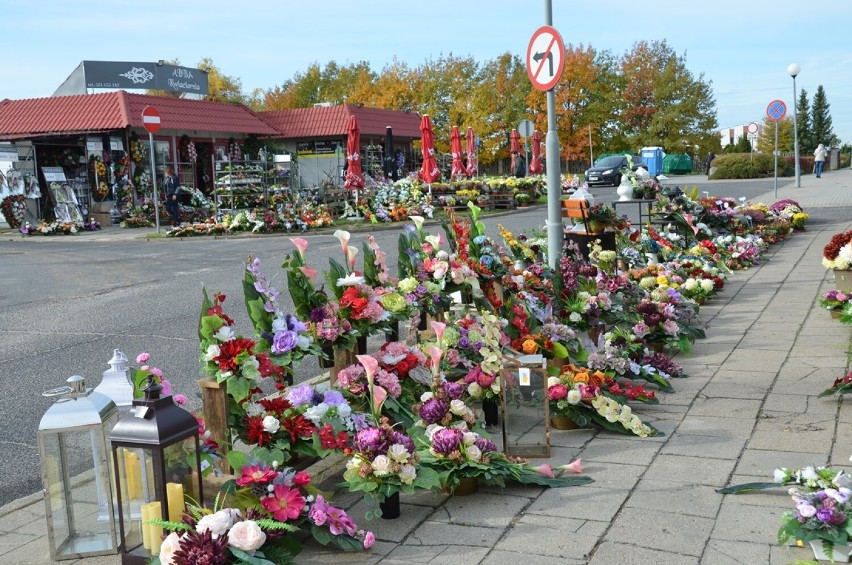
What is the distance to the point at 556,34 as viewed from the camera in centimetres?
876

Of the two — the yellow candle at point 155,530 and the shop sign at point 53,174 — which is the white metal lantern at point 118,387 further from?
the shop sign at point 53,174

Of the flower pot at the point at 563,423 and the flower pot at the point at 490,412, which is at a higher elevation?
the flower pot at the point at 490,412

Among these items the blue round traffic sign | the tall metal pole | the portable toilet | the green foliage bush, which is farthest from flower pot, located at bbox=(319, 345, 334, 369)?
the portable toilet

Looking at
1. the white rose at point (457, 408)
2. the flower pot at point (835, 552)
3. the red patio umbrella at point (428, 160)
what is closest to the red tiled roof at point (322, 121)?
the red patio umbrella at point (428, 160)

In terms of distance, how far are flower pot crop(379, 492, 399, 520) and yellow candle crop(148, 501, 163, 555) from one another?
102 centimetres

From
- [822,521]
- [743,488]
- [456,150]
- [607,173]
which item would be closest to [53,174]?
→ [456,150]

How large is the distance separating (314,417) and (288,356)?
1.06 ft

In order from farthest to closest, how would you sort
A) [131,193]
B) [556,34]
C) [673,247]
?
[131,193], [673,247], [556,34]

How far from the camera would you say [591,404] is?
5.13 metres

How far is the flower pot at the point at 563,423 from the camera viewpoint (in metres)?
5.18

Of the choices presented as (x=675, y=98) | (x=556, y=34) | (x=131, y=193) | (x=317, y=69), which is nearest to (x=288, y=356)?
(x=556, y=34)

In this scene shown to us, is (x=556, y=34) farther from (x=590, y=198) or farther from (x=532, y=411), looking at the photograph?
(x=532, y=411)

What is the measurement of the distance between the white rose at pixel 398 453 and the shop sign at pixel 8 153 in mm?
25188

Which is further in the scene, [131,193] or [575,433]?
[131,193]
